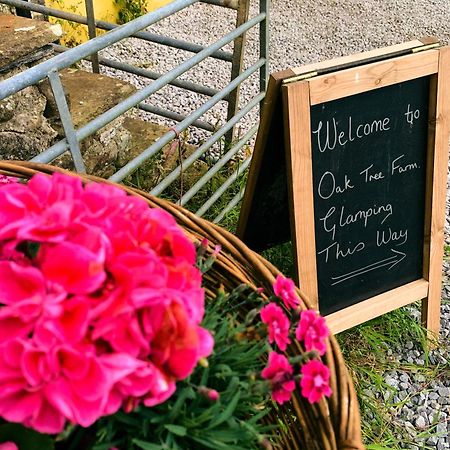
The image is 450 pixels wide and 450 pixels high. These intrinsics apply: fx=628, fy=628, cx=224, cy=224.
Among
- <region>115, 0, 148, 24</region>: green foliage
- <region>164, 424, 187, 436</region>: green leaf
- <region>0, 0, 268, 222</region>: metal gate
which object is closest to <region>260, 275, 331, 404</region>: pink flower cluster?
<region>164, 424, 187, 436</region>: green leaf

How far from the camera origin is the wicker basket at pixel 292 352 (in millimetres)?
867

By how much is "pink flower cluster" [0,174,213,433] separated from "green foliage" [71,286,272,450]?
8 cm

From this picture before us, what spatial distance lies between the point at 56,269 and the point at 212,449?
311 mm

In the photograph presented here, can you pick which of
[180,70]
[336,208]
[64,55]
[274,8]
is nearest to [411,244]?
[336,208]

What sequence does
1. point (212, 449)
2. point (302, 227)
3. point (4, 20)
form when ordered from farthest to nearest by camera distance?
point (4, 20), point (302, 227), point (212, 449)

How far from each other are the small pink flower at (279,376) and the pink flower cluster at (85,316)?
6.1 inches

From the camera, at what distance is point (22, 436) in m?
0.71

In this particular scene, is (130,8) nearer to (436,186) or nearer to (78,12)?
(78,12)

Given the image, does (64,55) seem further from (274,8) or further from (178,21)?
(274,8)

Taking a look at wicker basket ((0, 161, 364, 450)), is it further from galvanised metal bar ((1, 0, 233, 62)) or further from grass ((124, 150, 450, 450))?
galvanised metal bar ((1, 0, 233, 62))

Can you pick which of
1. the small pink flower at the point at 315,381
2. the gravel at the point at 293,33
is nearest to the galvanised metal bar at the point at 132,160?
the small pink flower at the point at 315,381

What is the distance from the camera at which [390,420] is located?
74.6 inches

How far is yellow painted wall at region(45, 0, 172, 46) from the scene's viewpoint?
153 inches

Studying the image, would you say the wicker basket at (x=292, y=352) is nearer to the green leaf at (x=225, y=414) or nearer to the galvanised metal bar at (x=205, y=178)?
the green leaf at (x=225, y=414)
